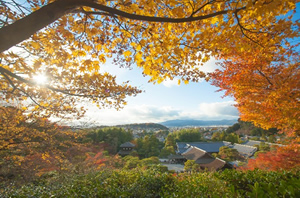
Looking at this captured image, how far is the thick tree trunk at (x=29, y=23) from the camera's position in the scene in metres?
1.47

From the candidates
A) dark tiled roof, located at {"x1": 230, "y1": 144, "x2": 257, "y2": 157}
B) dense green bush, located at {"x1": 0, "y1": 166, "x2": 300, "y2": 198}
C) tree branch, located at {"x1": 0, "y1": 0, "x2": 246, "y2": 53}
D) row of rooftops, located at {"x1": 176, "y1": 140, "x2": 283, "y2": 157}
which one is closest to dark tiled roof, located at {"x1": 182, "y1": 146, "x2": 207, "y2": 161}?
row of rooftops, located at {"x1": 176, "y1": 140, "x2": 283, "y2": 157}

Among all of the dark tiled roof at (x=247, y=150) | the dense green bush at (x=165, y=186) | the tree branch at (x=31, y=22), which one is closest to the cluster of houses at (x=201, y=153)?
the dark tiled roof at (x=247, y=150)

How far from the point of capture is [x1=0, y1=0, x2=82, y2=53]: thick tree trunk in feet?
4.82

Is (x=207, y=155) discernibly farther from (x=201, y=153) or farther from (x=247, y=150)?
(x=247, y=150)

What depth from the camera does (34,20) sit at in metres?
1.50

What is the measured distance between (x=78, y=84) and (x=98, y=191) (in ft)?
8.81

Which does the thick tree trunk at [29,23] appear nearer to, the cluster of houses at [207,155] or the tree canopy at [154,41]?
the tree canopy at [154,41]

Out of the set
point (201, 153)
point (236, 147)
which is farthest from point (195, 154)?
point (236, 147)

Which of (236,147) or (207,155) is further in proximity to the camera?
(236,147)

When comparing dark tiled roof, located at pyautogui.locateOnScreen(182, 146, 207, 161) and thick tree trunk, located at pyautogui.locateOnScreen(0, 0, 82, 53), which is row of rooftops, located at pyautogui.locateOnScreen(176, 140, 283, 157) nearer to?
dark tiled roof, located at pyautogui.locateOnScreen(182, 146, 207, 161)

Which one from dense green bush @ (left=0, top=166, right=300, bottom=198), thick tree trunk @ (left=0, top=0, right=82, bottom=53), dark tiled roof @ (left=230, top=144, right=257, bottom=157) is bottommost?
dark tiled roof @ (left=230, top=144, right=257, bottom=157)

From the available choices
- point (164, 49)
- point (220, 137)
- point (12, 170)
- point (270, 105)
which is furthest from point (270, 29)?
point (220, 137)

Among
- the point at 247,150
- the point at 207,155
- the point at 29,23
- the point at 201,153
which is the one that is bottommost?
the point at 247,150

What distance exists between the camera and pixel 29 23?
1.49 meters
